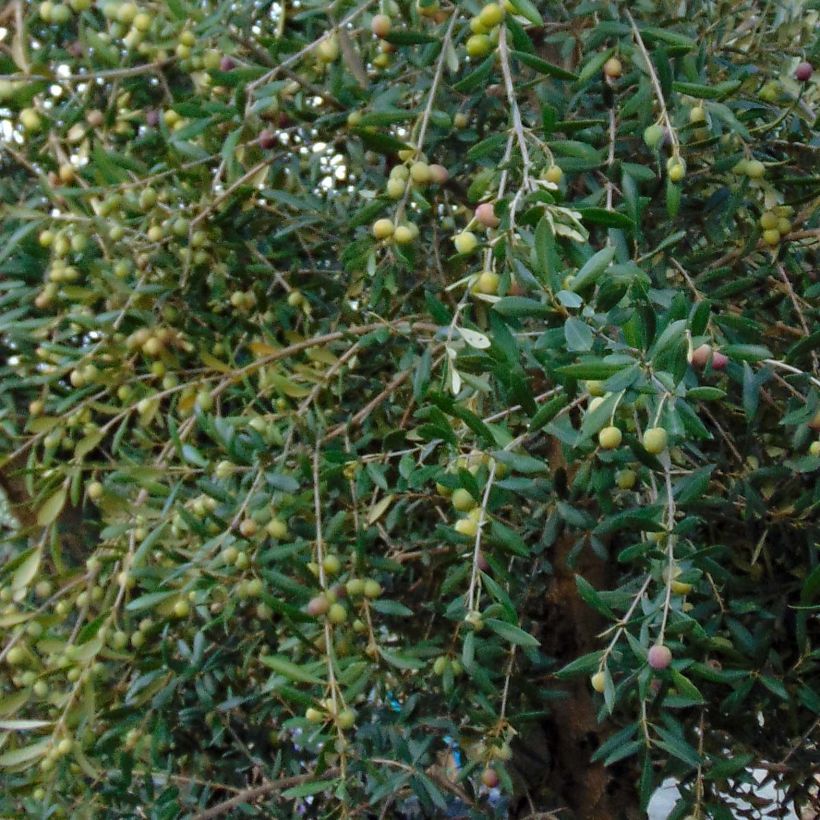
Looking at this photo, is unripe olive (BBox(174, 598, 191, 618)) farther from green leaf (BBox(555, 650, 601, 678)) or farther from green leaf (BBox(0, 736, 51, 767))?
green leaf (BBox(555, 650, 601, 678))

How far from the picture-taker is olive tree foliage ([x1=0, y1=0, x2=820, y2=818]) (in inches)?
36.4

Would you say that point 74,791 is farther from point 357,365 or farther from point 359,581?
point 357,365

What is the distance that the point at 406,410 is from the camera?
4.02 ft

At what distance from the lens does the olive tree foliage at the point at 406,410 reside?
0.92 meters

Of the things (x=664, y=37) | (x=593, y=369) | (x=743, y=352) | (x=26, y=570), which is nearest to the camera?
(x=593, y=369)

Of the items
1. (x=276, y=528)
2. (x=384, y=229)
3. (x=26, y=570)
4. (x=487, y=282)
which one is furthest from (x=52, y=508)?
(x=487, y=282)

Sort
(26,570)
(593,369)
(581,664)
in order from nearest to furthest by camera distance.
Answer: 1. (593,369)
2. (581,664)
3. (26,570)

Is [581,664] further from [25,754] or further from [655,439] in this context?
[25,754]

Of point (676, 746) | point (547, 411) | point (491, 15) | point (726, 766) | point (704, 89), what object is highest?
point (491, 15)

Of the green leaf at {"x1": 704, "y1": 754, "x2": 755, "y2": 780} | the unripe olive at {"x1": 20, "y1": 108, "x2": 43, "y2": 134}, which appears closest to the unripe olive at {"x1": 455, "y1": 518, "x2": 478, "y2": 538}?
the green leaf at {"x1": 704, "y1": 754, "x2": 755, "y2": 780}

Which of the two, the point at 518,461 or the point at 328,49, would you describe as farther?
the point at 328,49

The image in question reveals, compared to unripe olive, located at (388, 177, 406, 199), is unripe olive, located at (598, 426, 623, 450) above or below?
below

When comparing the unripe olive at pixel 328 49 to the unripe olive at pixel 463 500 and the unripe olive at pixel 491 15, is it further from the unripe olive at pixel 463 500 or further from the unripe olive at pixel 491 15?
the unripe olive at pixel 463 500

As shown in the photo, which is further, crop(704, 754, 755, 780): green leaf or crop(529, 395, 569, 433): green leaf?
crop(704, 754, 755, 780): green leaf
